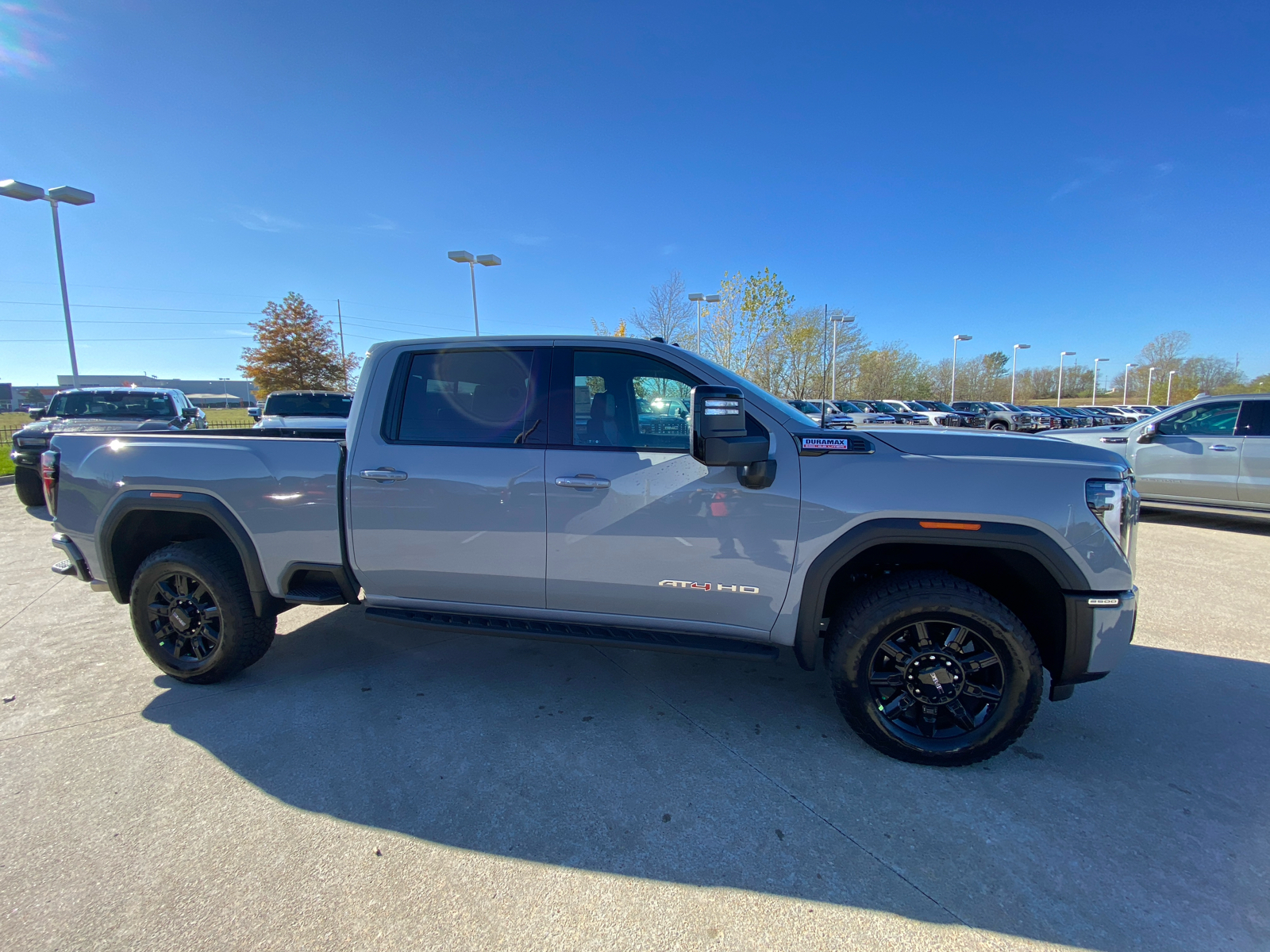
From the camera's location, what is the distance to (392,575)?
320cm

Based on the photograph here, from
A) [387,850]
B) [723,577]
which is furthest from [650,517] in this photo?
[387,850]

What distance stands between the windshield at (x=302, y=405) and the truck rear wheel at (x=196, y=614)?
10.5m

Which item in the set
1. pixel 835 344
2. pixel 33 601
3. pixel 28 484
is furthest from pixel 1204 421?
pixel 28 484

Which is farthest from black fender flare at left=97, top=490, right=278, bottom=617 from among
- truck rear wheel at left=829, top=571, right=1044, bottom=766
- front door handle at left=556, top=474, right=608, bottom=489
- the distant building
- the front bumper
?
the distant building

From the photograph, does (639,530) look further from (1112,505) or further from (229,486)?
(229,486)

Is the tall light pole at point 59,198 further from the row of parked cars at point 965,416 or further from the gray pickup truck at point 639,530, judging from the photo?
the row of parked cars at point 965,416

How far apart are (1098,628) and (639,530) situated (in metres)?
1.99

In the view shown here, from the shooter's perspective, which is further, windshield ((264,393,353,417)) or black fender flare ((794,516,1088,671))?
windshield ((264,393,353,417))

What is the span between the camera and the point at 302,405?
43.3ft

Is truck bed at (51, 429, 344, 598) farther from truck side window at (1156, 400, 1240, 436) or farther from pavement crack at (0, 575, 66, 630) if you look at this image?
truck side window at (1156, 400, 1240, 436)

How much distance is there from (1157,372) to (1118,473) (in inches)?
3973

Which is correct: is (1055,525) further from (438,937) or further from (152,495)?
(152,495)

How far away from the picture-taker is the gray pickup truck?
2.57 meters

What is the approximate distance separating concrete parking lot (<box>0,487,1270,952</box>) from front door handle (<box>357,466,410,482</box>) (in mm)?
1251
